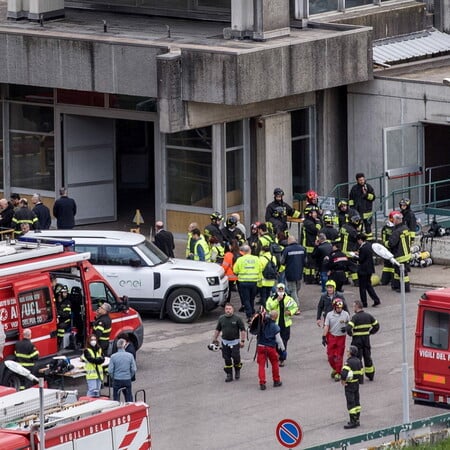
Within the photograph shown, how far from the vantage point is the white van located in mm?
29984

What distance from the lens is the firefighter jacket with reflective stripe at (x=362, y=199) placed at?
3462 centimetres

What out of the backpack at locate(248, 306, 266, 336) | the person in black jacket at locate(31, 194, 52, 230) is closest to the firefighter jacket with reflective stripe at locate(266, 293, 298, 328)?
the backpack at locate(248, 306, 266, 336)

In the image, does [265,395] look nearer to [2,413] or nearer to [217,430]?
[217,430]

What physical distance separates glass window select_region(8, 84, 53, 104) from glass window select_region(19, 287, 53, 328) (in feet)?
41.0

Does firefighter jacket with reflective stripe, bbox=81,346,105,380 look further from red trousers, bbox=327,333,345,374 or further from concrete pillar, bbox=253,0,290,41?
concrete pillar, bbox=253,0,290,41

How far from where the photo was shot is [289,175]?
37.2 metres

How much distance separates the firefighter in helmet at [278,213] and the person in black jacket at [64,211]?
154 inches

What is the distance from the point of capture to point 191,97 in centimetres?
3425

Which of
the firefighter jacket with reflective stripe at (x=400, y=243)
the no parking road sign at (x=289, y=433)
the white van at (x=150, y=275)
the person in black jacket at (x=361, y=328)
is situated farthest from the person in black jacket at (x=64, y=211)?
the no parking road sign at (x=289, y=433)

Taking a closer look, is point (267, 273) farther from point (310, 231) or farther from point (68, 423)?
point (68, 423)

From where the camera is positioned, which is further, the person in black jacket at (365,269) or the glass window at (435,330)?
the person in black jacket at (365,269)

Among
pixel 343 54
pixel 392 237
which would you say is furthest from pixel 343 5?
pixel 392 237

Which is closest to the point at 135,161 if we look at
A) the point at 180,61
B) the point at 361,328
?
the point at 180,61

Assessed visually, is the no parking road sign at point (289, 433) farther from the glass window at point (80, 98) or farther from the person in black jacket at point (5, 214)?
the glass window at point (80, 98)
